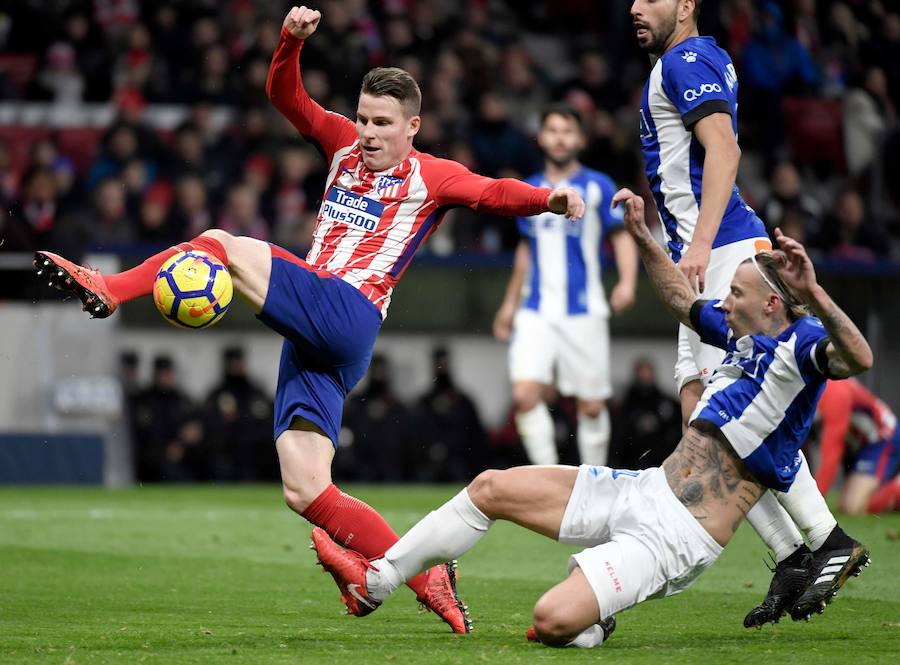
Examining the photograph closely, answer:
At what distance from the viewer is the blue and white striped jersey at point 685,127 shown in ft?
18.9

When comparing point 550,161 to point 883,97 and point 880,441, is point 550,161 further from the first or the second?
point 883,97

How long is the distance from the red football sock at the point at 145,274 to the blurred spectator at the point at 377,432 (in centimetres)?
821

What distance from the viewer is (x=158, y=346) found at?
13812 millimetres

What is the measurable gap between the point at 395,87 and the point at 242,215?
27.5ft

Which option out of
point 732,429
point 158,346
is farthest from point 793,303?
point 158,346

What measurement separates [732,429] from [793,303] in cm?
47

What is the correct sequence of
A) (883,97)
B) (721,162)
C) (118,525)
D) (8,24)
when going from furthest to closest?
(8,24) → (883,97) → (118,525) → (721,162)

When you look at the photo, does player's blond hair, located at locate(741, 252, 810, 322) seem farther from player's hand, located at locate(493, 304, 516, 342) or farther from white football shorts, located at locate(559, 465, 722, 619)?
player's hand, located at locate(493, 304, 516, 342)

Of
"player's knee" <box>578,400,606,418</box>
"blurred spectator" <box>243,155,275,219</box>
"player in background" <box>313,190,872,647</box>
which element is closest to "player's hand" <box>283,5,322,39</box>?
"player in background" <box>313,190,872,647</box>

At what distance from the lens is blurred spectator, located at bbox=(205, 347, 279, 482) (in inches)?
525

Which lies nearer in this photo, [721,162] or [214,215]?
[721,162]

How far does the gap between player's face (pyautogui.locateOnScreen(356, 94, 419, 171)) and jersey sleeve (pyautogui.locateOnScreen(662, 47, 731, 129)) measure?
3.41 ft

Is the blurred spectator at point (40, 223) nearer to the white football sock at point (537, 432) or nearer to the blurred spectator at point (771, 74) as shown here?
the white football sock at point (537, 432)

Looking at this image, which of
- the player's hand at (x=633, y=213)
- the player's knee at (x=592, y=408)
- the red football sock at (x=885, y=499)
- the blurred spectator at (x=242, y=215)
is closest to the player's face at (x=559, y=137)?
the player's knee at (x=592, y=408)
